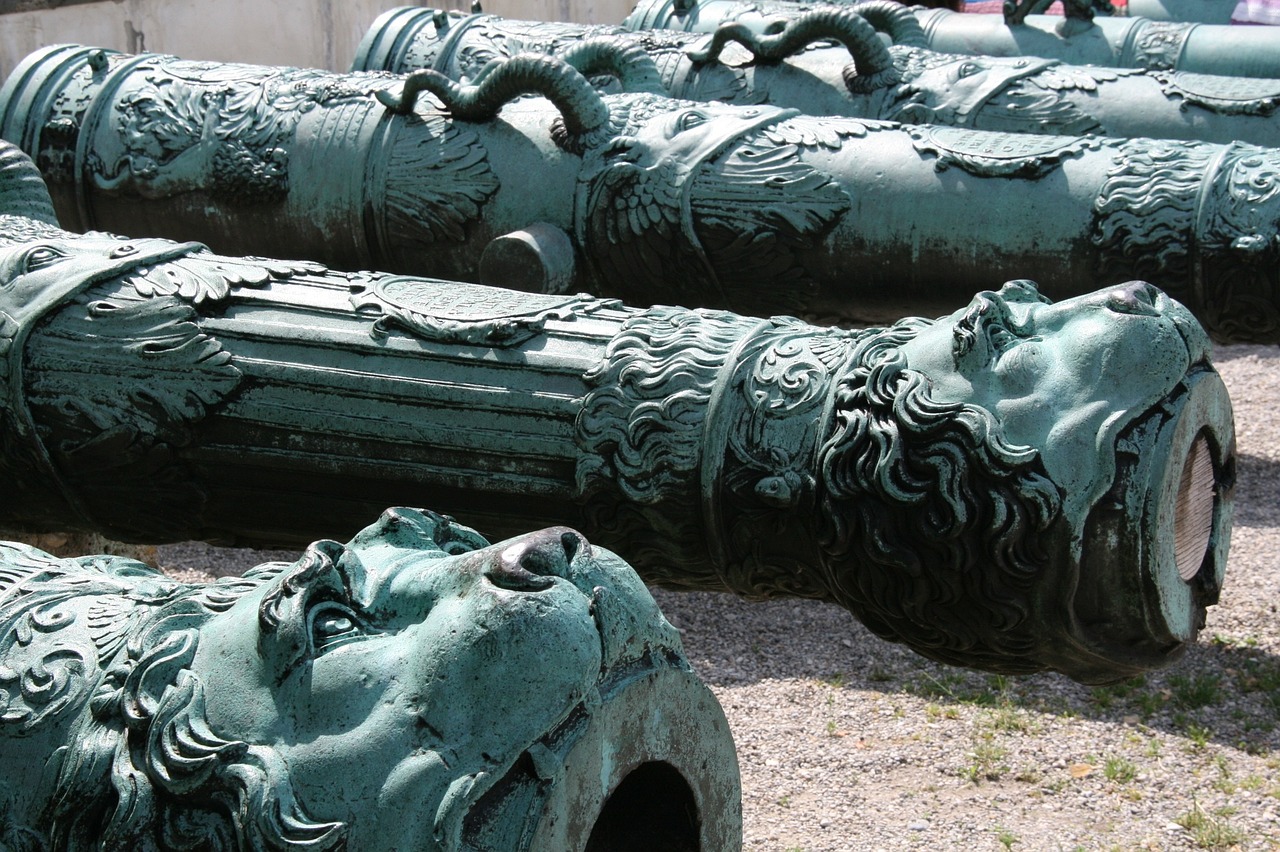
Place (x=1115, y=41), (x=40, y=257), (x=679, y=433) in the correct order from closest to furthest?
(x=679, y=433)
(x=40, y=257)
(x=1115, y=41)

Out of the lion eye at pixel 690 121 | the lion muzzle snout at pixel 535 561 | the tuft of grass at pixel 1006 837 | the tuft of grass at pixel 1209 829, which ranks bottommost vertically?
the tuft of grass at pixel 1006 837

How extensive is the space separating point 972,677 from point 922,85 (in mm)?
2230

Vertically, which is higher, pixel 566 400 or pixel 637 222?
pixel 566 400

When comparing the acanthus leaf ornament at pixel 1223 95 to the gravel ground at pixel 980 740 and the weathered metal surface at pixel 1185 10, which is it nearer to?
the gravel ground at pixel 980 740

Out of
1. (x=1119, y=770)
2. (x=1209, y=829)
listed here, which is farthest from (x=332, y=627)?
(x=1119, y=770)

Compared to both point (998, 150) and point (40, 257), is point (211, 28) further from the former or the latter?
point (40, 257)

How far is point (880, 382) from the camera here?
2.38m

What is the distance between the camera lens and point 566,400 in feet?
8.61

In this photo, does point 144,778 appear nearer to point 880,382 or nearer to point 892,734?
point 880,382

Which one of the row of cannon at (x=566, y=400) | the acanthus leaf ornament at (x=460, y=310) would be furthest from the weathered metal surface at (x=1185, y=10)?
the acanthus leaf ornament at (x=460, y=310)

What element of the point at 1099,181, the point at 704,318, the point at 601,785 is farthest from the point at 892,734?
the point at 601,785

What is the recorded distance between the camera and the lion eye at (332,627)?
146 cm

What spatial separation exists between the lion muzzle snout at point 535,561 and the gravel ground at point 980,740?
2.16 meters

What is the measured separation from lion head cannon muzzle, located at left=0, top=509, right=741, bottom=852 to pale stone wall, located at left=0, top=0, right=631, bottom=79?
26.7 feet
